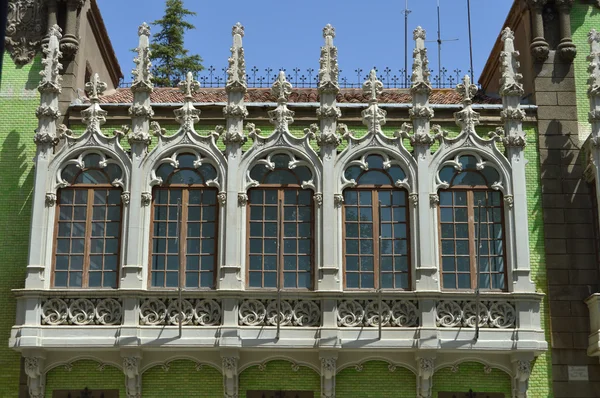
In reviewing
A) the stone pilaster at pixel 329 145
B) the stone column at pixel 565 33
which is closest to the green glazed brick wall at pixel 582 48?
the stone column at pixel 565 33

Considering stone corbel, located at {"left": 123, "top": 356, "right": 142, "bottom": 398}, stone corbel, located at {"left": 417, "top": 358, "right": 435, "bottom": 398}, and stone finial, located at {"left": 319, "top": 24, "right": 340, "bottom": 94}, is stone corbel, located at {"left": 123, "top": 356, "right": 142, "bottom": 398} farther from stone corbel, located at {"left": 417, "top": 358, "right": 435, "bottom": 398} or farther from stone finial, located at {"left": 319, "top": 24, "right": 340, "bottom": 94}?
stone finial, located at {"left": 319, "top": 24, "right": 340, "bottom": 94}

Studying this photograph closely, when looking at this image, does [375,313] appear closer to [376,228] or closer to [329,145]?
[376,228]

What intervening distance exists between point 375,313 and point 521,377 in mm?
3547

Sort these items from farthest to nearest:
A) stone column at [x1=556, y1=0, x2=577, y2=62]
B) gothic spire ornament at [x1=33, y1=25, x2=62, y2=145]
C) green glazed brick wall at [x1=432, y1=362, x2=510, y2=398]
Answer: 1. stone column at [x1=556, y1=0, x2=577, y2=62]
2. gothic spire ornament at [x1=33, y1=25, x2=62, y2=145]
3. green glazed brick wall at [x1=432, y1=362, x2=510, y2=398]

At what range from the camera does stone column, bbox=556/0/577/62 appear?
20844 millimetres

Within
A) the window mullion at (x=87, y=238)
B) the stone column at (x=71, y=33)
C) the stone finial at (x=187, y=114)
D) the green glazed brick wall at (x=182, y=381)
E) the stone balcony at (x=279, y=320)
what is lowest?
the green glazed brick wall at (x=182, y=381)

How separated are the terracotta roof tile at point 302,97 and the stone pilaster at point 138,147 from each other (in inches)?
82.4

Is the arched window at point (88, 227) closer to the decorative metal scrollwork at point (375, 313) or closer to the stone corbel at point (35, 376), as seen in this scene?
the stone corbel at point (35, 376)

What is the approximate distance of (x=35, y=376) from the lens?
1800cm

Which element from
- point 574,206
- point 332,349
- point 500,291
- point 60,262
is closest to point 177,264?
point 60,262

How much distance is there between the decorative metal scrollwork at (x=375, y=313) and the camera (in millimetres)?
18234

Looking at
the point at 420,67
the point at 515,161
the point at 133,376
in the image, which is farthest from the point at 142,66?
the point at 515,161

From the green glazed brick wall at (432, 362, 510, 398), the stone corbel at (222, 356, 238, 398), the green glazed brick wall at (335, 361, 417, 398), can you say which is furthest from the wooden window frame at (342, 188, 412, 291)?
the stone corbel at (222, 356, 238, 398)

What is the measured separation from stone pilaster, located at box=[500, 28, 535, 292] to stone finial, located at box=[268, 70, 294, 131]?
5.23m
